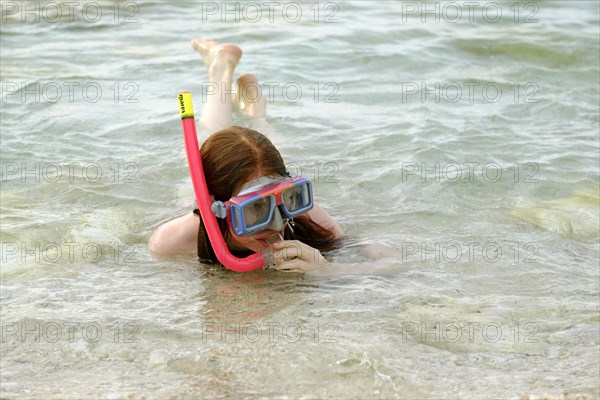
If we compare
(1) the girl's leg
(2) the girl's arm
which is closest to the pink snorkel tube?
(2) the girl's arm

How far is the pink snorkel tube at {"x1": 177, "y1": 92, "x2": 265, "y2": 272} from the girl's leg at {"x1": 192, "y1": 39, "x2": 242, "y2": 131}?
Answer: 2.17 meters

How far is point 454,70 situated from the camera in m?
8.87

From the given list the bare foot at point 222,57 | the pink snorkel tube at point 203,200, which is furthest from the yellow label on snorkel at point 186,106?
the bare foot at point 222,57

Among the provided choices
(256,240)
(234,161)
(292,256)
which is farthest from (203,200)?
(292,256)

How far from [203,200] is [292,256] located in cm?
48

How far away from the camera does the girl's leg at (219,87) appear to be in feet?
20.7

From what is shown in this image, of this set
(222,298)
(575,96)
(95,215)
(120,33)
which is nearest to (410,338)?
(222,298)

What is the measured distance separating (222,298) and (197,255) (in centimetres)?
55

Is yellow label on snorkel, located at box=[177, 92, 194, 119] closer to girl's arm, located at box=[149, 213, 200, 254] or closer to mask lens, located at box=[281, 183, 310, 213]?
mask lens, located at box=[281, 183, 310, 213]

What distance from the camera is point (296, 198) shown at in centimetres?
412

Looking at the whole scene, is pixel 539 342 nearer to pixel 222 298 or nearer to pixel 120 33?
pixel 222 298

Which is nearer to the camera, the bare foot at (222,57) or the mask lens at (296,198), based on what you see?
the mask lens at (296,198)

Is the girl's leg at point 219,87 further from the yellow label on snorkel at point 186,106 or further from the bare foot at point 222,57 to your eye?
the yellow label on snorkel at point 186,106

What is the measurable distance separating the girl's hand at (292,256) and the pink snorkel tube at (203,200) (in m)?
0.08
